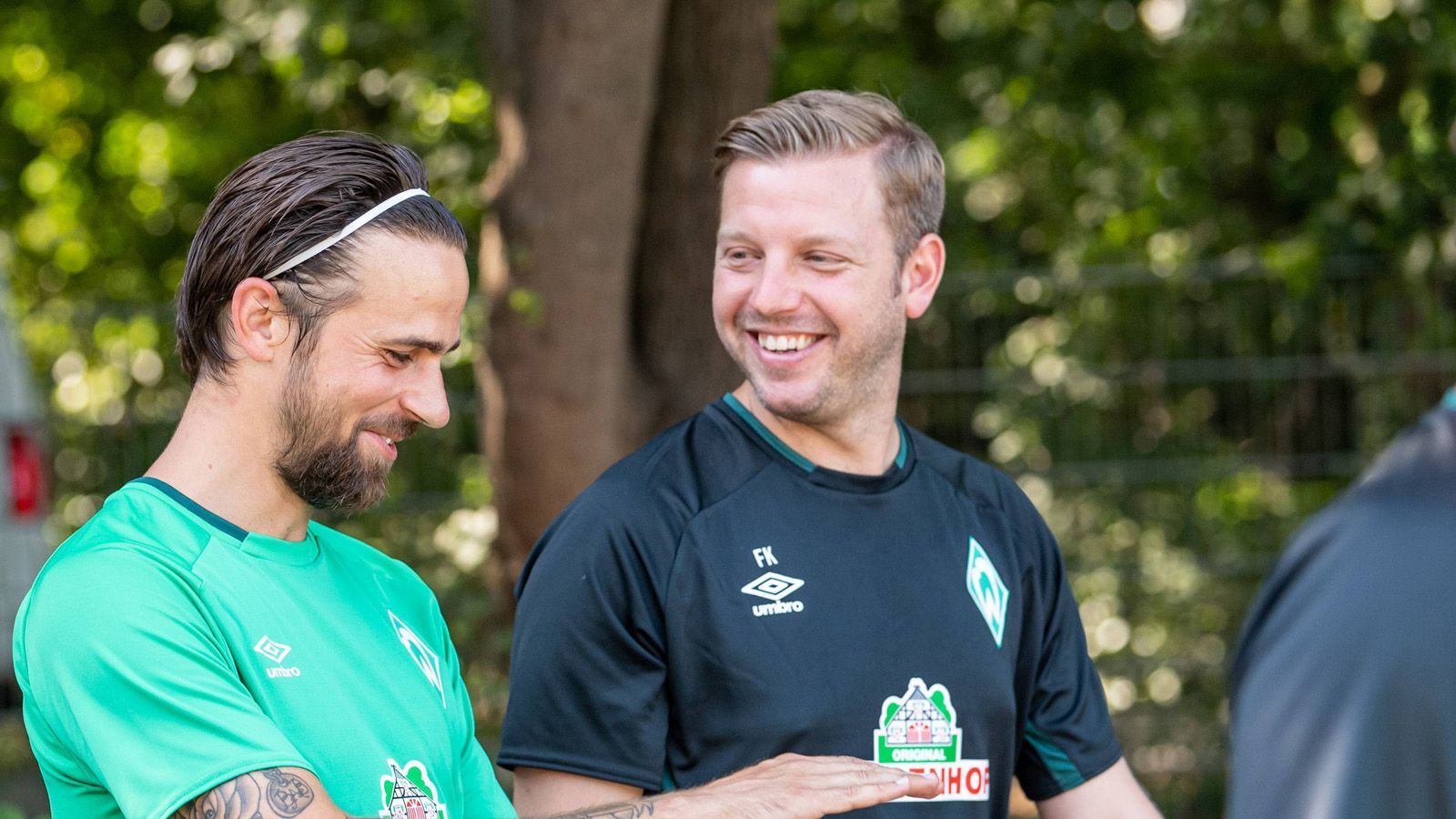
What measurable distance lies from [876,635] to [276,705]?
3.46 ft

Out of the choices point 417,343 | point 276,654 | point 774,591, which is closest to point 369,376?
point 417,343

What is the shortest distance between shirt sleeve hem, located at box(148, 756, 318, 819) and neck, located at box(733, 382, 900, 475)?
124cm

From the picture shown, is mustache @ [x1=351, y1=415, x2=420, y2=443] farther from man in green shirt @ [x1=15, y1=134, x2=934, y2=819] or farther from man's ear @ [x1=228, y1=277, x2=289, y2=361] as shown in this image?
man's ear @ [x1=228, y1=277, x2=289, y2=361]

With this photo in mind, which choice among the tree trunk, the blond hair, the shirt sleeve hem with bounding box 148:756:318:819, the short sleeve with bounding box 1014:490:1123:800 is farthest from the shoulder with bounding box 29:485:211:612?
the tree trunk

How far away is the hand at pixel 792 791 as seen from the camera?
2.35 meters

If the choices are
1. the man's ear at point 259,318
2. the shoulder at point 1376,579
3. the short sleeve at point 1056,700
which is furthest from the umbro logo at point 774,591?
the shoulder at point 1376,579

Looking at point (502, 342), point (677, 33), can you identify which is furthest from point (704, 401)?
point (677, 33)

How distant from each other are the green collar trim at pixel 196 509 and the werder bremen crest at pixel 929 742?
1.10 meters

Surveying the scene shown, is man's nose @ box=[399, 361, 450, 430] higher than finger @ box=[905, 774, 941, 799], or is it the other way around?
man's nose @ box=[399, 361, 450, 430]

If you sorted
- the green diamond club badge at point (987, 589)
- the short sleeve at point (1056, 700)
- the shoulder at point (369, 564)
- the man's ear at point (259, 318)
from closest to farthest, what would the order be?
the man's ear at point (259, 318), the shoulder at point (369, 564), the green diamond club badge at point (987, 589), the short sleeve at point (1056, 700)

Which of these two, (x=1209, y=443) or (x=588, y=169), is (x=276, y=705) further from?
(x=1209, y=443)

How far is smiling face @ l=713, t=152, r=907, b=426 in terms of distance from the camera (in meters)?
2.98

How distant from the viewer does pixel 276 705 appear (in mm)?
2195

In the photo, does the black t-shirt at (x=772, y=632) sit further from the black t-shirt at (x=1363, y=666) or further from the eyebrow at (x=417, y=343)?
the black t-shirt at (x=1363, y=666)
